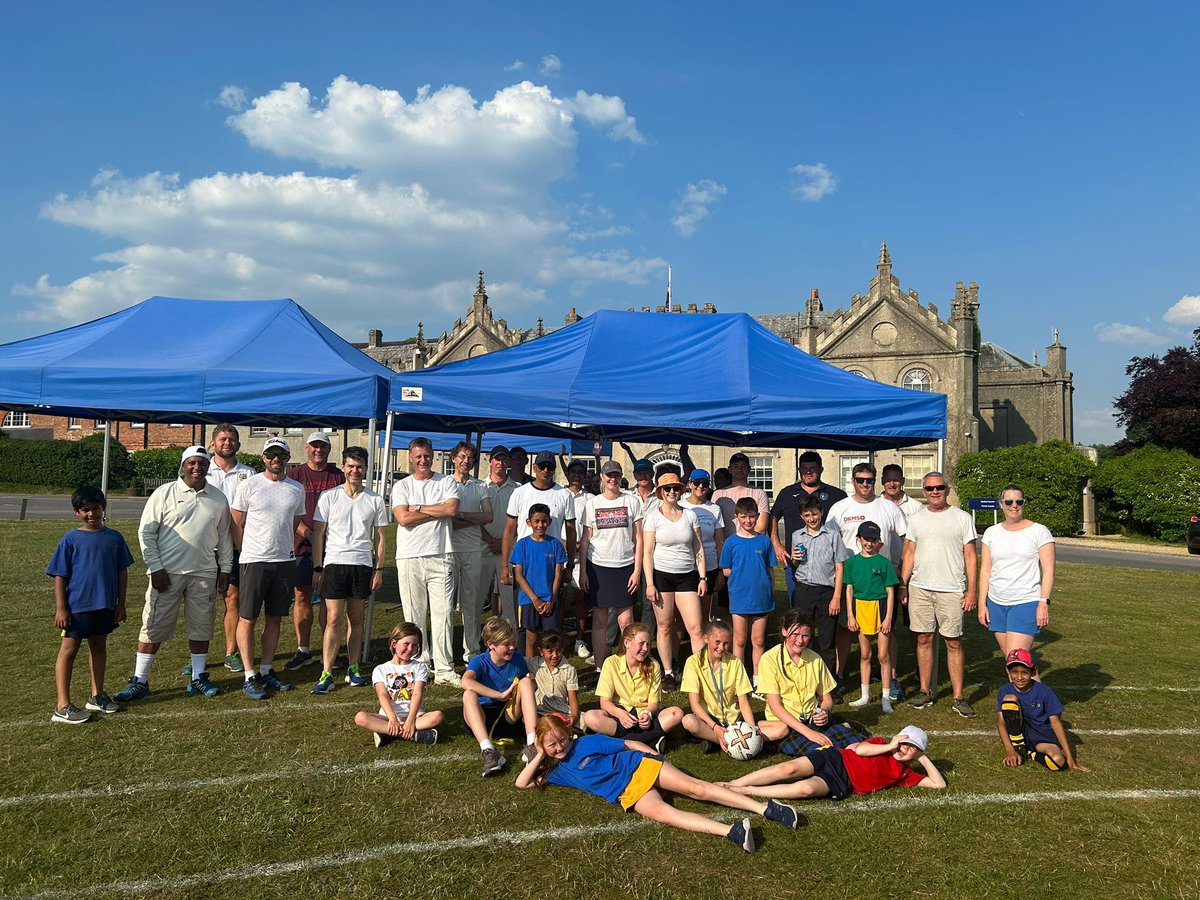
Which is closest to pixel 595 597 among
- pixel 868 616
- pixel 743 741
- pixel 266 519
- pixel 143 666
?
pixel 743 741

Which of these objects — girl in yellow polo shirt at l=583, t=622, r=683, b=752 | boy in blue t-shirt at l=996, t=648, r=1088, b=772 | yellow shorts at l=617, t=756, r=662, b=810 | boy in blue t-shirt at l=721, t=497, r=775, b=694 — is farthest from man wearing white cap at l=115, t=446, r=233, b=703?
boy in blue t-shirt at l=996, t=648, r=1088, b=772

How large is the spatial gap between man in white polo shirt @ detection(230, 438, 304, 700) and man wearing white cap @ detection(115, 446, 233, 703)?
0.22m

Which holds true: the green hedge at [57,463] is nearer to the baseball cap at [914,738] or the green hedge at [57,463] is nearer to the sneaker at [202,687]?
the sneaker at [202,687]

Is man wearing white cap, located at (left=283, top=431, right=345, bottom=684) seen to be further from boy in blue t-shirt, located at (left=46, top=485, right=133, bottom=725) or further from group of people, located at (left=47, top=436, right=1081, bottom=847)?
boy in blue t-shirt, located at (left=46, top=485, right=133, bottom=725)

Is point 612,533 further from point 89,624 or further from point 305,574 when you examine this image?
point 89,624

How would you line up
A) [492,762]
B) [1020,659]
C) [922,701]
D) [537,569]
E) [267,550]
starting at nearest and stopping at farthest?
[492,762]
[1020,659]
[922,701]
[267,550]
[537,569]

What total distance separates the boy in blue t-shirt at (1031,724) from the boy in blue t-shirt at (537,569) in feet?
11.7

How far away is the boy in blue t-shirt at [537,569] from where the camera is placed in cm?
694

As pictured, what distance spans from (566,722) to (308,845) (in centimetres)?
184

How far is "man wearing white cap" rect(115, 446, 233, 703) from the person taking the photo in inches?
251

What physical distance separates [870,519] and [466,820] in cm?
443

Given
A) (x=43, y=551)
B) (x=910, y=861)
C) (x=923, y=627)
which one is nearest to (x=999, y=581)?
(x=923, y=627)

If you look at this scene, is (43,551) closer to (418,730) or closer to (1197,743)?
(418,730)

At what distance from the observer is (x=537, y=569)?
7.00 m
